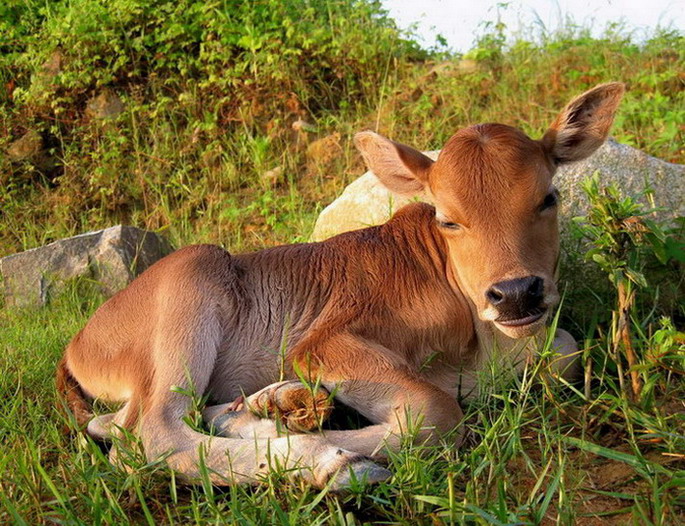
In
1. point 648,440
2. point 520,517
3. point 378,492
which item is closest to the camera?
point 520,517

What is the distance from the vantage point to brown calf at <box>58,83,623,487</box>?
3.53m

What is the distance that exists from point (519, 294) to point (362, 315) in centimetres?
93

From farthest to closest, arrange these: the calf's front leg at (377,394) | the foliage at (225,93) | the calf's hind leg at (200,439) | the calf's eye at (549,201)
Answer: the foliage at (225,93)
the calf's eye at (549,201)
the calf's front leg at (377,394)
the calf's hind leg at (200,439)

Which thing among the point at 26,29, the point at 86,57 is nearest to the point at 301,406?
the point at 86,57

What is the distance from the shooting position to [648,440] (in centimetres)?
323

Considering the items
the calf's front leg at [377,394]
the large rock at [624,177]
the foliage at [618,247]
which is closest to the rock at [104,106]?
the large rock at [624,177]

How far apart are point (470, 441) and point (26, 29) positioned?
8626 millimetres

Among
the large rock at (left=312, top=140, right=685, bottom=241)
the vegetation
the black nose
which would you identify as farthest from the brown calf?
the vegetation

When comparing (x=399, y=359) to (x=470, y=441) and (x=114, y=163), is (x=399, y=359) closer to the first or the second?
(x=470, y=441)

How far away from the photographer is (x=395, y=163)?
4438mm

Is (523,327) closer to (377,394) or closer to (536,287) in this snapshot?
(536,287)

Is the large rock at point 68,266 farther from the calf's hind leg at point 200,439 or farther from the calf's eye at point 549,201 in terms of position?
the calf's eye at point 549,201

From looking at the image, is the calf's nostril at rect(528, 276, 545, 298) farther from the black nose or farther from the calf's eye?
the calf's eye

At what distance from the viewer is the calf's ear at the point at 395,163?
14.2ft
